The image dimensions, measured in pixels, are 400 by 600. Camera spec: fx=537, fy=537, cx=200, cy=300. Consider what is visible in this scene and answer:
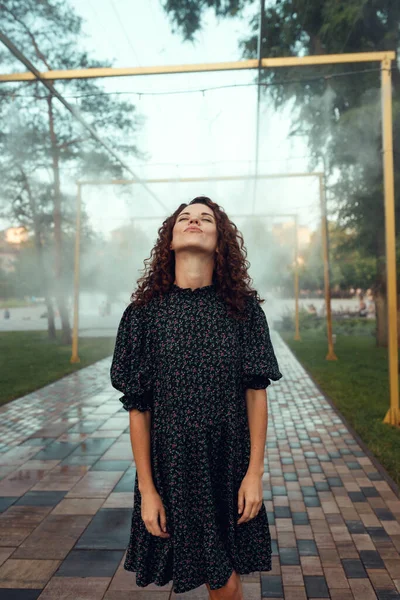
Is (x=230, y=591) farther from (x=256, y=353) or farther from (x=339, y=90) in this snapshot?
(x=339, y=90)

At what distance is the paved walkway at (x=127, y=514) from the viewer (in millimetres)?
2426

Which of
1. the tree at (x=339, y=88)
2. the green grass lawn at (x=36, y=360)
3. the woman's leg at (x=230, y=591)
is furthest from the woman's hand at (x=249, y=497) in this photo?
the tree at (x=339, y=88)

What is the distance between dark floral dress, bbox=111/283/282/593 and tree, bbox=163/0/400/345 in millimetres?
6979

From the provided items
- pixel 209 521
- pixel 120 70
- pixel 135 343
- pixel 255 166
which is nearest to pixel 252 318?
pixel 135 343

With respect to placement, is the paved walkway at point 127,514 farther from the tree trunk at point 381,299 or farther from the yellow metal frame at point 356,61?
the tree trunk at point 381,299

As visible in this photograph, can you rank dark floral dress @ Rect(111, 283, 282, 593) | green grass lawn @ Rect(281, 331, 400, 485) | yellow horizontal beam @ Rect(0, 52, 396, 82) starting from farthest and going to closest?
yellow horizontal beam @ Rect(0, 52, 396, 82) → green grass lawn @ Rect(281, 331, 400, 485) → dark floral dress @ Rect(111, 283, 282, 593)

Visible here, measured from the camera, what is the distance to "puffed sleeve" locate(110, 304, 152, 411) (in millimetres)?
1578

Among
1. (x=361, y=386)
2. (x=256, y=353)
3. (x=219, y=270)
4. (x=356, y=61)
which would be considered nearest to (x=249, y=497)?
(x=256, y=353)

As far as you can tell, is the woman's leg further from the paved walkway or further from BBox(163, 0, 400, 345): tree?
BBox(163, 0, 400, 345): tree

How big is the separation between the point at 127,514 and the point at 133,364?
6.64ft

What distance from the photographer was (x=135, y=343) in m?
1.61

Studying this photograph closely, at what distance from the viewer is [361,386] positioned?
790cm

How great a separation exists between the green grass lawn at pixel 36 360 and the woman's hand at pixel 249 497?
20.3ft

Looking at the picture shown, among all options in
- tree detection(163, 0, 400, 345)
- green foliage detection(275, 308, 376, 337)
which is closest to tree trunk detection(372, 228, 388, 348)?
tree detection(163, 0, 400, 345)
